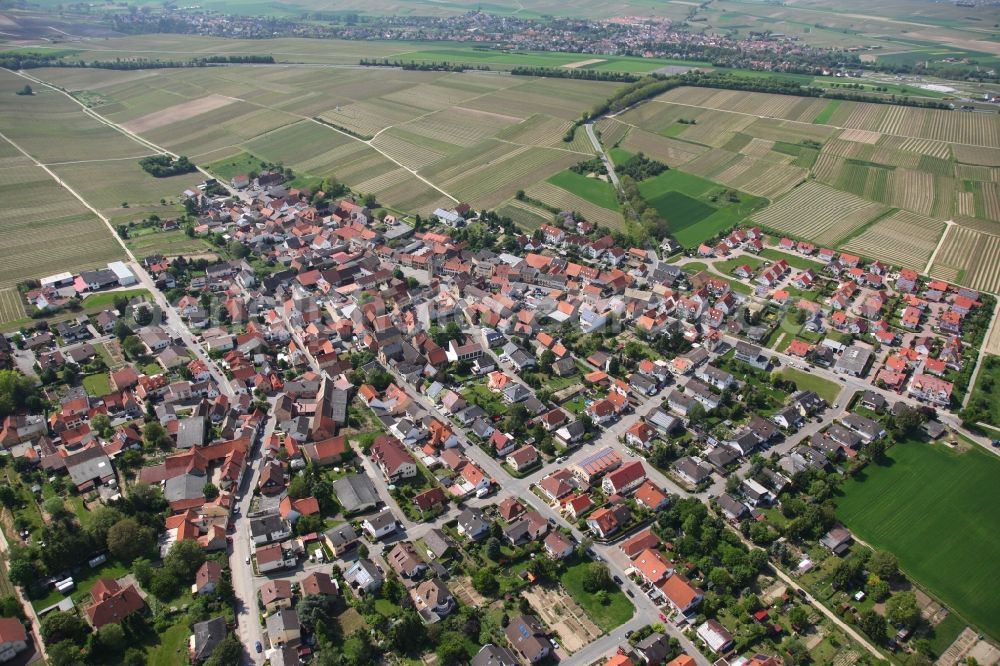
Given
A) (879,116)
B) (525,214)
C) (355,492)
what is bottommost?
(355,492)

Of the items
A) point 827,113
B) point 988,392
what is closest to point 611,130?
point 827,113

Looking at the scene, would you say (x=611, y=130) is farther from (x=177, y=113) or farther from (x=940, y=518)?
(x=177, y=113)

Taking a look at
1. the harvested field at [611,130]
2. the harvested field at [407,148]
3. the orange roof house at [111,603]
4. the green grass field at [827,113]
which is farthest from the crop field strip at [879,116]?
the orange roof house at [111,603]

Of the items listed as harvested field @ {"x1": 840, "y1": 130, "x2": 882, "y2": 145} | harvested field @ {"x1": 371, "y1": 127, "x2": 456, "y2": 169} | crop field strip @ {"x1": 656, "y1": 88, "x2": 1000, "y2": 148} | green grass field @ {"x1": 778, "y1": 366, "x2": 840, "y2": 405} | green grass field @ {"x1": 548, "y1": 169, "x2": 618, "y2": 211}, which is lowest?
green grass field @ {"x1": 778, "y1": 366, "x2": 840, "y2": 405}

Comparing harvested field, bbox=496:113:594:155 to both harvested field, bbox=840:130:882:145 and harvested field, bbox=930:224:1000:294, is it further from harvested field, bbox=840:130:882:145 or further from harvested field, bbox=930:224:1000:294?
harvested field, bbox=930:224:1000:294

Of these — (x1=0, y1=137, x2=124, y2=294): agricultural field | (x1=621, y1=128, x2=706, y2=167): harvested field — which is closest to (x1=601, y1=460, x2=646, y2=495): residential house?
(x1=0, y1=137, x2=124, y2=294): agricultural field

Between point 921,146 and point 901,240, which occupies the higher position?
point 921,146

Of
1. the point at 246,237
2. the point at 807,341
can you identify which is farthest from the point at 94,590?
the point at 807,341
